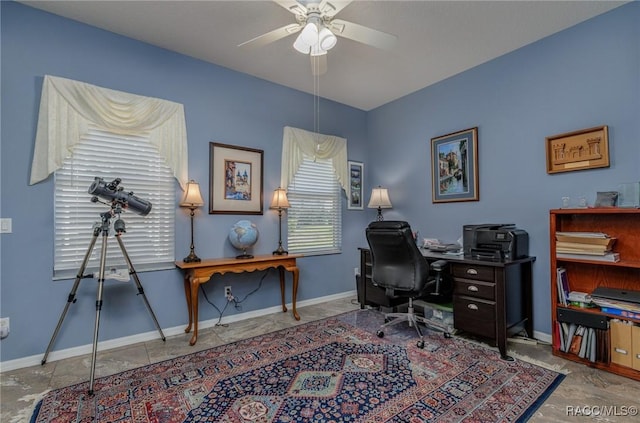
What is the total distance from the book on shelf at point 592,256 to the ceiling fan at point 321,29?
2.12 metres

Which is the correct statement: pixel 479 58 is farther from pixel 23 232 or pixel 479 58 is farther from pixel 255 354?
pixel 23 232

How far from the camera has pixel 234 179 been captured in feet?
10.8

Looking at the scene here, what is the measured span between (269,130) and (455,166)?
88.2 inches

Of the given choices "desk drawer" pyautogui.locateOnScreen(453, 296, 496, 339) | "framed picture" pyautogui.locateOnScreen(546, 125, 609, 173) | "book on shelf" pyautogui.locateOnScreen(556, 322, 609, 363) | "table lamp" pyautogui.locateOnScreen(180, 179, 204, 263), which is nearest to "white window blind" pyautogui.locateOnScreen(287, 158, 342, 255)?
"table lamp" pyautogui.locateOnScreen(180, 179, 204, 263)

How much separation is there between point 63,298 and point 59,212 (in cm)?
70

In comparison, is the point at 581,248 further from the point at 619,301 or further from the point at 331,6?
the point at 331,6

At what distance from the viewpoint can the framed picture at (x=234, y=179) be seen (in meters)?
3.16

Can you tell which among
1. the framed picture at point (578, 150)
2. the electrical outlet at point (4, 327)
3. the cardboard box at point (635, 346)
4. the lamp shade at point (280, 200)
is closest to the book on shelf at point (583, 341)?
the cardboard box at point (635, 346)

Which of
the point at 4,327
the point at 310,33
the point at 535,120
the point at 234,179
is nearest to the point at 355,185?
the point at 234,179

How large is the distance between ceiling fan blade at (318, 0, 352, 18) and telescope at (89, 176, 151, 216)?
1962 mm

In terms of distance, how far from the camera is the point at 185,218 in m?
2.99

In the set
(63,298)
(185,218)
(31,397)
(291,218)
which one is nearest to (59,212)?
(63,298)

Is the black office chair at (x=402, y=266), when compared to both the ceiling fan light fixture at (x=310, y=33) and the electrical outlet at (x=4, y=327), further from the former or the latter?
the electrical outlet at (x=4, y=327)

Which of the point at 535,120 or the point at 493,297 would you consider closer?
the point at 493,297
